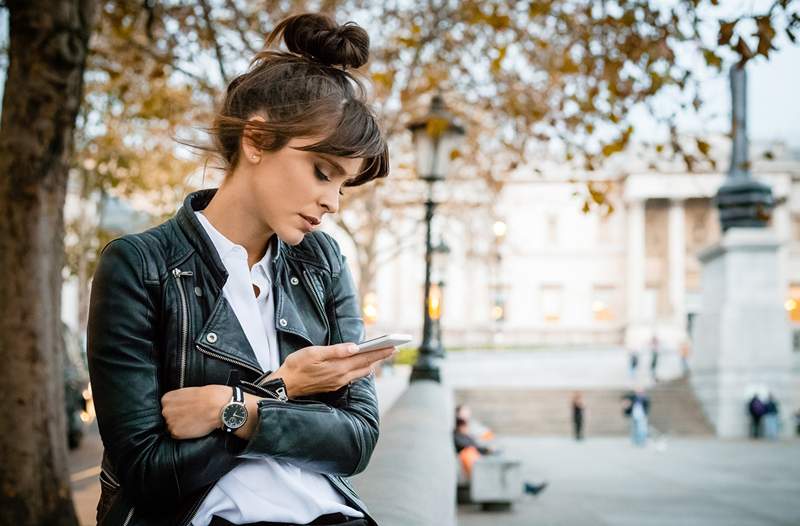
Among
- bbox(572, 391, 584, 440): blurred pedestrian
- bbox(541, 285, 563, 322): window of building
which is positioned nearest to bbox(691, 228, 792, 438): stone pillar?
bbox(572, 391, 584, 440): blurred pedestrian

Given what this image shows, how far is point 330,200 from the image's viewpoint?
218 centimetres

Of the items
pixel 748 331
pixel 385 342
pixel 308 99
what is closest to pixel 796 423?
pixel 748 331

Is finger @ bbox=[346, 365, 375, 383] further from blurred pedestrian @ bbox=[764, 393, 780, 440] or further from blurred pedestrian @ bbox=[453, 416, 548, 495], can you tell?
blurred pedestrian @ bbox=[764, 393, 780, 440]

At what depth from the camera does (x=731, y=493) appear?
46.5ft

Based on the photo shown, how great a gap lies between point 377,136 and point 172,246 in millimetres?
556

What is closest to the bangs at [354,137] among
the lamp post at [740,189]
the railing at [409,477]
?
the railing at [409,477]

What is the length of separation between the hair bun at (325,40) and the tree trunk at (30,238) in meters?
3.93

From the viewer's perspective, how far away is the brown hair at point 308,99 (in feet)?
6.97

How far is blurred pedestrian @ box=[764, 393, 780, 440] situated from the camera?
83.3ft

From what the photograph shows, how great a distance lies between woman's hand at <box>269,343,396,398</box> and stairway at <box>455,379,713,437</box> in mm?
25536

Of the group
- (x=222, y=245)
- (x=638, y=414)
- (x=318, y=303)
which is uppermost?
(x=222, y=245)

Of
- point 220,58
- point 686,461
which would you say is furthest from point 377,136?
point 686,461

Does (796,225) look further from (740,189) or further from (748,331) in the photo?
(740,189)

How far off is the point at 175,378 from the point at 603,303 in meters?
69.2
